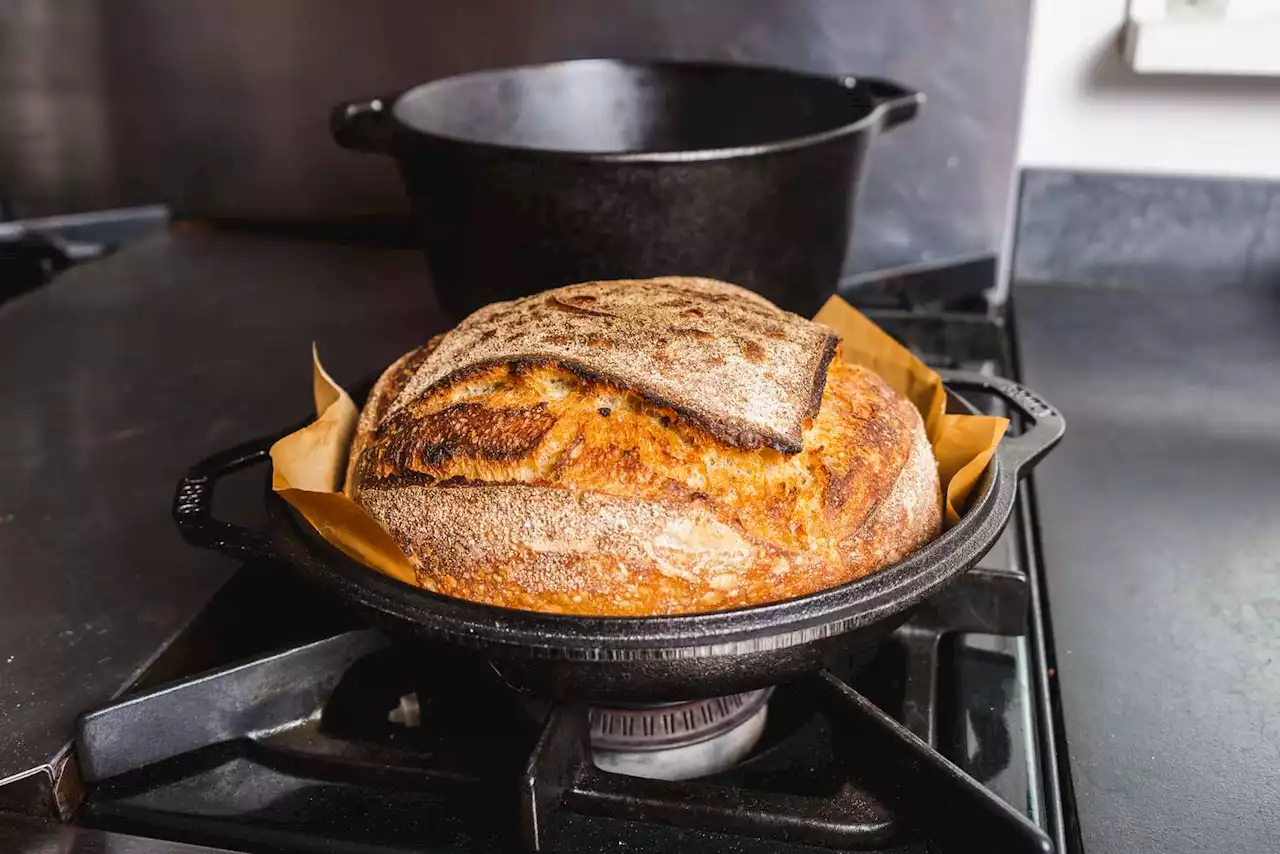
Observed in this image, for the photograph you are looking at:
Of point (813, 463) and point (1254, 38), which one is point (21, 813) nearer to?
point (813, 463)

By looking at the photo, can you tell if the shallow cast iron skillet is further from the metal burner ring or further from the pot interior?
the pot interior

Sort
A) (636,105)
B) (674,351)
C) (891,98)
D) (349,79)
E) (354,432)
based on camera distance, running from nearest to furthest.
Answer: (674,351), (354,432), (891,98), (636,105), (349,79)

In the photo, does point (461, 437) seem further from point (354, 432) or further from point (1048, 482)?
point (1048, 482)

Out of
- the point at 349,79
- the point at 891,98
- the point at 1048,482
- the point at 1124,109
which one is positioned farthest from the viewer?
the point at 349,79

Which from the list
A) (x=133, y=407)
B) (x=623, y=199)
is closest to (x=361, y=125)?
(x=623, y=199)

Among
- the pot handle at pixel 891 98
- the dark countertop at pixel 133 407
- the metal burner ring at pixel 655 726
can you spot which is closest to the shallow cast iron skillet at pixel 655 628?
the metal burner ring at pixel 655 726

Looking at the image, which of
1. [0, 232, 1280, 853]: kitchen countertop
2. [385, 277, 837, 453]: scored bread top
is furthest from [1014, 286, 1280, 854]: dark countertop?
[385, 277, 837, 453]: scored bread top

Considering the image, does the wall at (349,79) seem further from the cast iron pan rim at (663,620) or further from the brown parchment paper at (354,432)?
the cast iron pan rim at (663,620)
